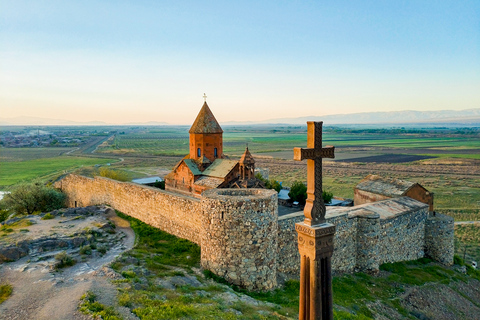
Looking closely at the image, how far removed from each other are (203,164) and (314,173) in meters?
20.0

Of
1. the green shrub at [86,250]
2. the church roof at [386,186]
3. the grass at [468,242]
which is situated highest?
the church roof at [386,186]

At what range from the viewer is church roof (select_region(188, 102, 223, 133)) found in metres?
25.6

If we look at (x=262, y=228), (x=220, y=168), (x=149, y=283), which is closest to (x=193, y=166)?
(x=220, y=168)

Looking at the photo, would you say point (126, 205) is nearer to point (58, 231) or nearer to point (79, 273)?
point (58, 231)

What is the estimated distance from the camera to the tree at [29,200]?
20.9m

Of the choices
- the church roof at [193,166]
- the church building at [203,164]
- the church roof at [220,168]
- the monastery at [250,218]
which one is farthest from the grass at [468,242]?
the church roof at [193,166]

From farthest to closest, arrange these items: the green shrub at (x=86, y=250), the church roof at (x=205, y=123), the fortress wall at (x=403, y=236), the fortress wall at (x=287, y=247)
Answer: the church roof at (x=205, y=123)
the fortress wall at (x=403, y=236)
the fortress wall at (x=287, y=247)
the green shrub at (x=86, y=250)

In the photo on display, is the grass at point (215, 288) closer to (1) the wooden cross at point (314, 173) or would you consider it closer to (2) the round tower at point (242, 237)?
(2) the round tower at point (242, 237)

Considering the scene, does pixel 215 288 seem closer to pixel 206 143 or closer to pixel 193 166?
pixel 193 166

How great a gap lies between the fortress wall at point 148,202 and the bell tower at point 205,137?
25.7ft

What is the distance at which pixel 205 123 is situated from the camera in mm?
25688

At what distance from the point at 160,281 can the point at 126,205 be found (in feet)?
29.7

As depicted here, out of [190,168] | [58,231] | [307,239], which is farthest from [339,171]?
[307,239]

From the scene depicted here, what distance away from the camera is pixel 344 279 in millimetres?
13391
